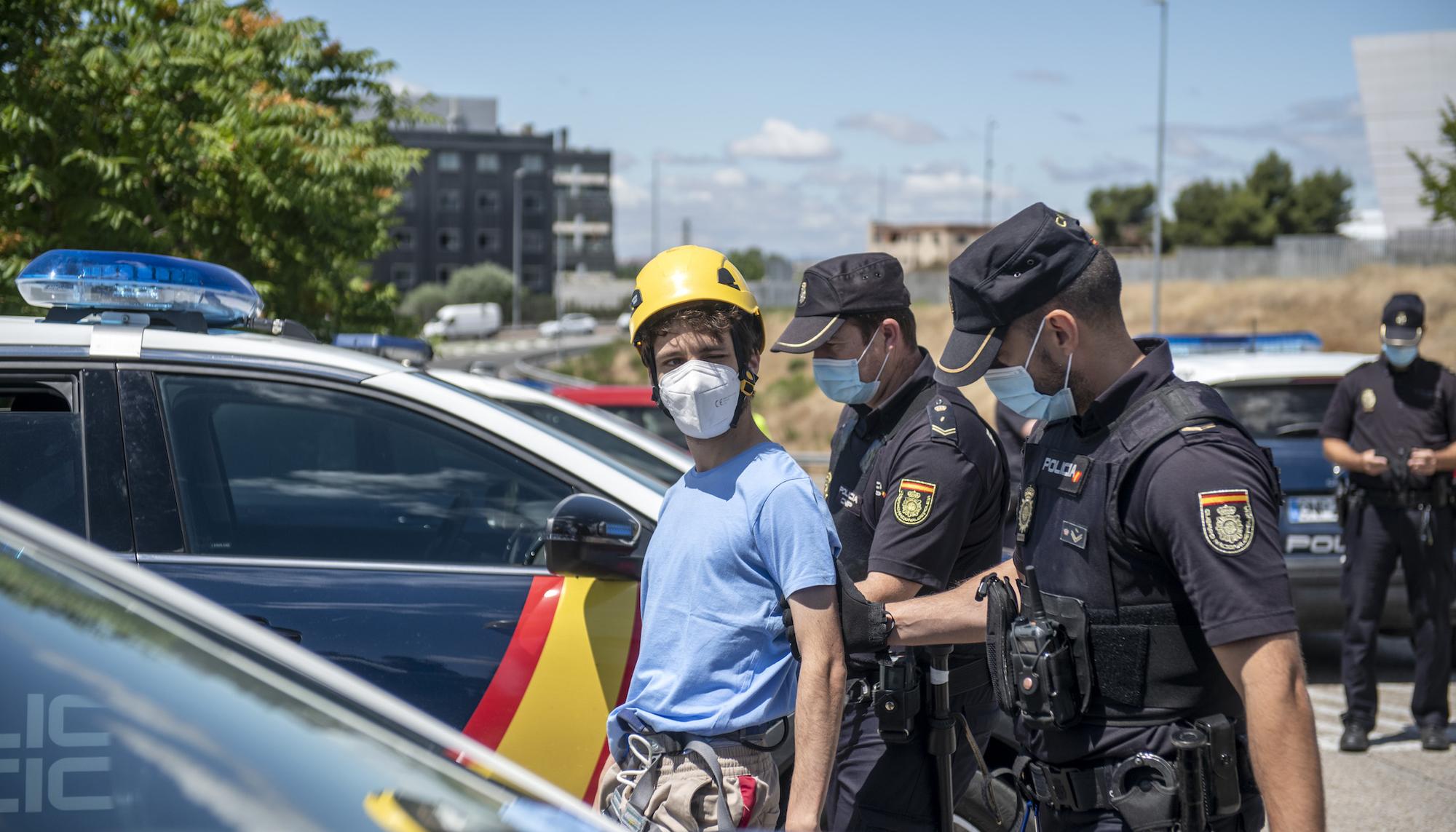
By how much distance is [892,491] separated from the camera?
2.83 meters

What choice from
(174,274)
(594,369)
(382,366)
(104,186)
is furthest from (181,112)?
(594,369)

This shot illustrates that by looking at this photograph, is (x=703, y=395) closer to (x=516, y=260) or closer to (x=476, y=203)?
(x=516, y=260)

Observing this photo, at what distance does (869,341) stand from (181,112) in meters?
6.72

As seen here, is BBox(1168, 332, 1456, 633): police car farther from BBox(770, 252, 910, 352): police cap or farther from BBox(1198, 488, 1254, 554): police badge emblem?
BBox(1198, 488, 1254, 554): police badge emblem

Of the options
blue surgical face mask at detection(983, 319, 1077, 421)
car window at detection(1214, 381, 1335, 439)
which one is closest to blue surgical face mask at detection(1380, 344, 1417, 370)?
car window at detection(1214, 381, 1335, 439)

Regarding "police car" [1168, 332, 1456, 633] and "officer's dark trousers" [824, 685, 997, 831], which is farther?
"police car" [1168, 332, 1456, 633]

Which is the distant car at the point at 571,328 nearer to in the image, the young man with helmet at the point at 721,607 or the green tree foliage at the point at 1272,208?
the green tree foliage at the point at 1272,208

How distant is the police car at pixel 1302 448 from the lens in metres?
6.96

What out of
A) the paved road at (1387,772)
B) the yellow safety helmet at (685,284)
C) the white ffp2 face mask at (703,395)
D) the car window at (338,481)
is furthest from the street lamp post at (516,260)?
the white ffp2 face mask at (703,395)

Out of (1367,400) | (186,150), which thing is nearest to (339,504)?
(1367,400)

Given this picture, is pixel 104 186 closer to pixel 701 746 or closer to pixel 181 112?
pixel 181 112

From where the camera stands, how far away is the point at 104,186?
24.9 ft

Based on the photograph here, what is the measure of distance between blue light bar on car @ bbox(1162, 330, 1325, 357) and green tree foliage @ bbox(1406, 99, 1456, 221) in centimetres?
1546

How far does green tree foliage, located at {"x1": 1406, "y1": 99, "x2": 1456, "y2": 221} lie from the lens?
21688 millimetres
